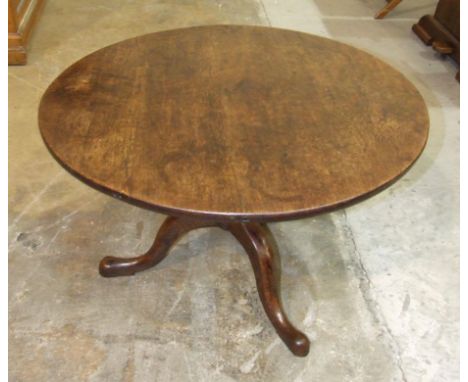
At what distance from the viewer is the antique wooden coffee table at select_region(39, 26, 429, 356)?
1.10 metres

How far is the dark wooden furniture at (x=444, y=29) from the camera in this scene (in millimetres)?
3109

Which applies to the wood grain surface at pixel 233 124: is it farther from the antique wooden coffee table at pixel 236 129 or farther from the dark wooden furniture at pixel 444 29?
the dark wooden furniture at pixel 444 29

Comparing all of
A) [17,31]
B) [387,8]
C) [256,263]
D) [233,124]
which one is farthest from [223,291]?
[387,8]

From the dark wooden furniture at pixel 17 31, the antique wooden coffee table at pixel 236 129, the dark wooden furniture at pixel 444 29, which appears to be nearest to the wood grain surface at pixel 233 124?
the antique wooden coffee table at pixel 236 129

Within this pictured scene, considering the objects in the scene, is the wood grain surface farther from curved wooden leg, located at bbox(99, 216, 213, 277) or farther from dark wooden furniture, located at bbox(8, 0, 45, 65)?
dark wooden furniture, located at bbox(8, 0, 45, 65)

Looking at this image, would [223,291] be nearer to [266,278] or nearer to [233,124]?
[266,278]

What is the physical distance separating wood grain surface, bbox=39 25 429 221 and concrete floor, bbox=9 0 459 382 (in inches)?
24.7

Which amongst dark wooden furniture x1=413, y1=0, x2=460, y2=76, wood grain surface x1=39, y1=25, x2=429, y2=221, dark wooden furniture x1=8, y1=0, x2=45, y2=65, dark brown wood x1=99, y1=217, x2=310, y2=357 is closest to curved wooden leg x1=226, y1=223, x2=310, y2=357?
dark brown wood x1=99, y1=217, x2=310, y2=357

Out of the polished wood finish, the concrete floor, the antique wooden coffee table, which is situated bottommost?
the concrete floor

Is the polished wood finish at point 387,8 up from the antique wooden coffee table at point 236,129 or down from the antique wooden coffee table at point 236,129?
down

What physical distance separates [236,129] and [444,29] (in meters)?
2.48

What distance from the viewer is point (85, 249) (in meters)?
1.82
